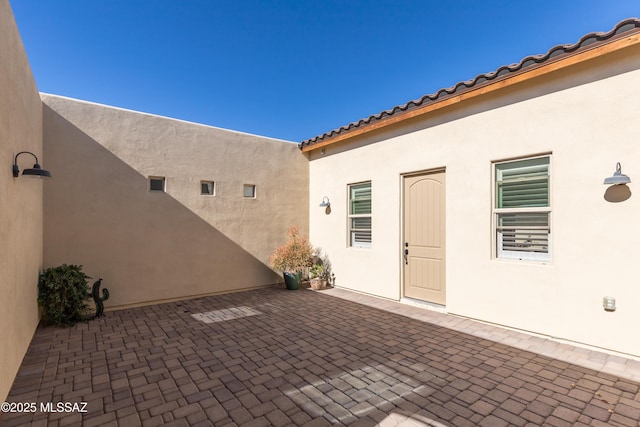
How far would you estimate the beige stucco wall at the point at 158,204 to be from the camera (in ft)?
18.2

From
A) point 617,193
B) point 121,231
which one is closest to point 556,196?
point 617,193

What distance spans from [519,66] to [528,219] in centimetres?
222

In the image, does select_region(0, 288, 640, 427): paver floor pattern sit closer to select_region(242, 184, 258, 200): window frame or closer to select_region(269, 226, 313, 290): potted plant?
select_region(269, 226, 313, 290): potted plant

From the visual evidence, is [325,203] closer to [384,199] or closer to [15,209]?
[384,199]

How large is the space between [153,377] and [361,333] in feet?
9.06

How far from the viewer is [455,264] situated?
209 inches

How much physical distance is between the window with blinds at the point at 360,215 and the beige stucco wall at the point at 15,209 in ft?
19.1

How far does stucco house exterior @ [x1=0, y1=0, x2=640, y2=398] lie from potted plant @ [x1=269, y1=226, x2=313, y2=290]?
366mm

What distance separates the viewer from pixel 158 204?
6.47 m

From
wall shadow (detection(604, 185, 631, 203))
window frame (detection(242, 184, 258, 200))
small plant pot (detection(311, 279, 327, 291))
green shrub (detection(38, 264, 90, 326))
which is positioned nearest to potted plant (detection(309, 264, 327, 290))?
small plant pot (detection(311, 279, 327, 291))

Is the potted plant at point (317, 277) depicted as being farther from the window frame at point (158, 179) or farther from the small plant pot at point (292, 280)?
the window frame at point (158, 179)

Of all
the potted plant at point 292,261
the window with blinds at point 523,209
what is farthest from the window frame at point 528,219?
the potted plant at point 292,261

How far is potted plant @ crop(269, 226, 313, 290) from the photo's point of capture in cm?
772

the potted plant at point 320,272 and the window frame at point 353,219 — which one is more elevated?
the window frame at point 353,219
